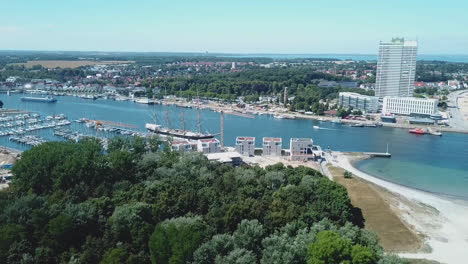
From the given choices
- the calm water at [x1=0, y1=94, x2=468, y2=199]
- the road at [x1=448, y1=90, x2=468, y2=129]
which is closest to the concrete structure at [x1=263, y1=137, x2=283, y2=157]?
the calm water at [x1=0, y1=94, x2=468, y2=199]

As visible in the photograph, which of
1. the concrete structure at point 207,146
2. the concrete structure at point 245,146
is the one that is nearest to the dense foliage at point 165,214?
the concrete structure at point 207,146

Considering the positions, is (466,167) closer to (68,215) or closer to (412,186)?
(412,186)

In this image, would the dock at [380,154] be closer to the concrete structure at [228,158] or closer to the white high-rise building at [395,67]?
the concrete structure at [228,158]

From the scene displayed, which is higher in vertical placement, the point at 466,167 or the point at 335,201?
the point at 335,201

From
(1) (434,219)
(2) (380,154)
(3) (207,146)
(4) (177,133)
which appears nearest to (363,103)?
(2) (380,154)

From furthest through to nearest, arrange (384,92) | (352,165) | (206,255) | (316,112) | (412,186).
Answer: (384,92) < (316,112) < (352,165) < (412,186) < (206,255)

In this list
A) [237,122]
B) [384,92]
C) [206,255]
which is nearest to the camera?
[206,255]

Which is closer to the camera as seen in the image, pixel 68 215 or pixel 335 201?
pixel 68 215

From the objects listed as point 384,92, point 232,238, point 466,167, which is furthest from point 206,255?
point 384,92
